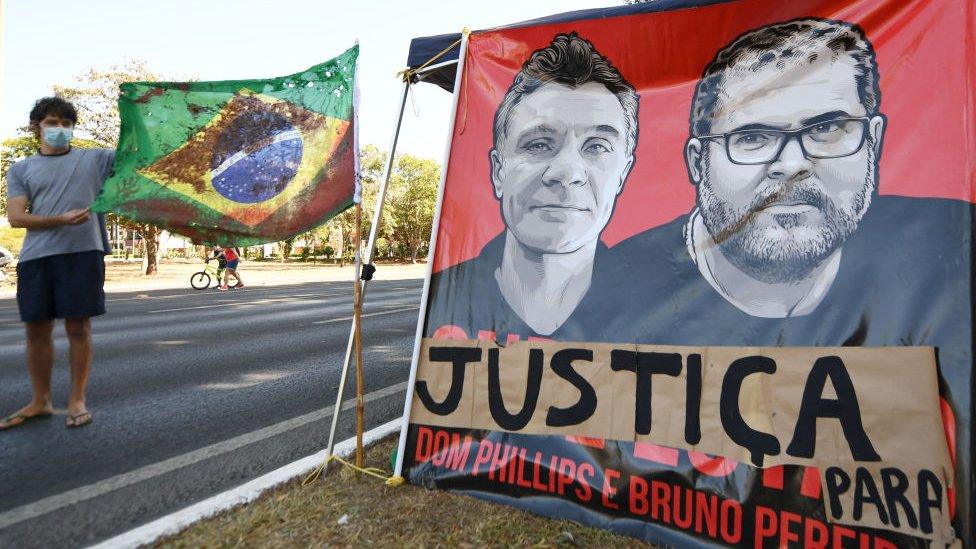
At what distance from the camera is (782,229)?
236 cm

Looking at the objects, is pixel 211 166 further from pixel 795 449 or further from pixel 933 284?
pixel 933 284

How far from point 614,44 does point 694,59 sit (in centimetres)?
40

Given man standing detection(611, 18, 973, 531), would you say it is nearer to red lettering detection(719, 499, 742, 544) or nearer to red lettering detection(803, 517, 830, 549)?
red lettering detection(803, 517, 830, 549)

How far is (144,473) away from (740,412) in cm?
297

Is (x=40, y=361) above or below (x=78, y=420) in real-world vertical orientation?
above

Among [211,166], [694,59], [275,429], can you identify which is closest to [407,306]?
[275,429]

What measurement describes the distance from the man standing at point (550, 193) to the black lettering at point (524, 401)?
0.15m

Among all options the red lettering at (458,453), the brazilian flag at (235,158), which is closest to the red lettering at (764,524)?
the red lettering at (458,453)

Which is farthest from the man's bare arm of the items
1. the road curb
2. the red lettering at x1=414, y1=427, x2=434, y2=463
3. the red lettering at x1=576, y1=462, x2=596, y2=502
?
the red lettering at x1=576, y1=462, x2=596, y2=502

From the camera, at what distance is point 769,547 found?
2088mm

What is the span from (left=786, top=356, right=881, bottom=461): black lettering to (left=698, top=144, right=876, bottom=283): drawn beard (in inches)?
15.1

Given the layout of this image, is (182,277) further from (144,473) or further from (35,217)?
(144,473)

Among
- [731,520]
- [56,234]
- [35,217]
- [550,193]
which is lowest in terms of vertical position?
[731,520]

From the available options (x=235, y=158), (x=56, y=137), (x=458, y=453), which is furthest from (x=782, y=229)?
(x=56, y=137)
